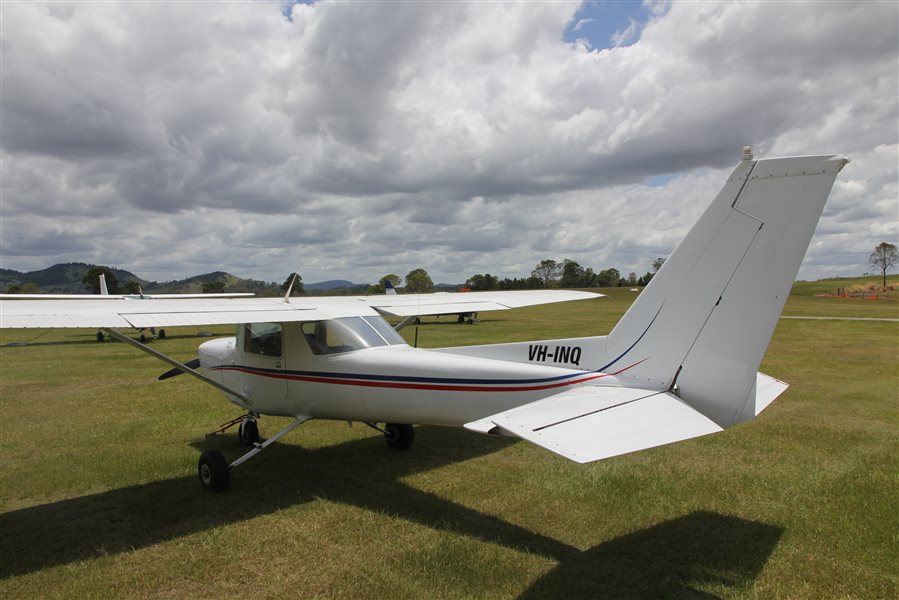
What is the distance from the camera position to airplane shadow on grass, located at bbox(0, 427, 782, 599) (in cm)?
388

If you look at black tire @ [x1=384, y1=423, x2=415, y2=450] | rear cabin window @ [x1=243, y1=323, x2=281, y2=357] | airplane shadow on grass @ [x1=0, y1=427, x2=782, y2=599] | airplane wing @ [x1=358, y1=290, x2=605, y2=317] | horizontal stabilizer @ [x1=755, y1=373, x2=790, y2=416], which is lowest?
airplane shadow on grass @ [x1=0, y1=427, x2=782, y2=599]

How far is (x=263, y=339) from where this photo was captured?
6.56 m

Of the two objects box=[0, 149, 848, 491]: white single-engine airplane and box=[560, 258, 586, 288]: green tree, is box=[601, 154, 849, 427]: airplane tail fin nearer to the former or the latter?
box=[0, 149, 848, 491]: white single-engine airplane

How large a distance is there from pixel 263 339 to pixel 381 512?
2655 mm

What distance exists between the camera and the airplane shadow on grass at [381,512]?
3881 millimetres

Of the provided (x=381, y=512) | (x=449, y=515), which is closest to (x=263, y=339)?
(x=381, y=512)

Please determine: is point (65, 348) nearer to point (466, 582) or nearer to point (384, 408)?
point (384, 408)

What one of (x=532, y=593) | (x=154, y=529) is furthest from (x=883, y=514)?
(x=154, y=529)

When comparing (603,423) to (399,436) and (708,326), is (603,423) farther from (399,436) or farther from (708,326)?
(399,436)

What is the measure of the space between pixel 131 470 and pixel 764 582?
6.73 metres

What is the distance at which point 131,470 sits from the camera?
6.54m

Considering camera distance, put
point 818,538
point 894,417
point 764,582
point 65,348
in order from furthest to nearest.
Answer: point 65,348 → point 894,417 → point 818,538 → point 764,582

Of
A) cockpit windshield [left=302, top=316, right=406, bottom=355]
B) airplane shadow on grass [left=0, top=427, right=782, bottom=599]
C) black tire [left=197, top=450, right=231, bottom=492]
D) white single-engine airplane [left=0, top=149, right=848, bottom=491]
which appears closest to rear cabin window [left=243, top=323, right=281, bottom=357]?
white single-engine airplane [left=0, top=149, right=848, bottom=491]

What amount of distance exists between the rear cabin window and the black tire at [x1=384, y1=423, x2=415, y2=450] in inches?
73.9
